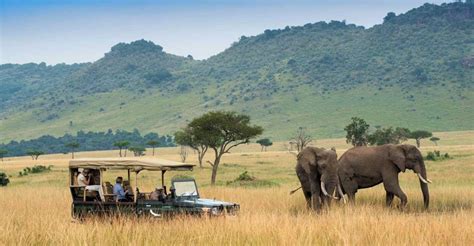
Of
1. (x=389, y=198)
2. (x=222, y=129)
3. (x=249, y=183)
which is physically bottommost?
(x=249, y=183)

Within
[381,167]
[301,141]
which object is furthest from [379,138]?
[381,167]

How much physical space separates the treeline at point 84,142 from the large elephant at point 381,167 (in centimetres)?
13662

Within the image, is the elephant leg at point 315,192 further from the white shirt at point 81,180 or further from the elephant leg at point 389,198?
the white shirt at point 81,180

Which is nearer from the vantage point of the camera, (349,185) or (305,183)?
(305,183)

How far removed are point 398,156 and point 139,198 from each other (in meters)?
8.74

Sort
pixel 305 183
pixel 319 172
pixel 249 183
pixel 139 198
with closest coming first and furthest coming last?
pixel 139 198
pixel 319 172
pixel 305 183
pixel 249 183

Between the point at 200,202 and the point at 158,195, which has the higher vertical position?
the point at 158,195

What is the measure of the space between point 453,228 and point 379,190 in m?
14.8

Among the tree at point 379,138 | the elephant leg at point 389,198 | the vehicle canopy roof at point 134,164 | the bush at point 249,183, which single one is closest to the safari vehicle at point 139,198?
the vehicle canopy roof at point 134,164

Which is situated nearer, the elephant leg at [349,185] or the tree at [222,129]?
the elephant leg at [349,185]

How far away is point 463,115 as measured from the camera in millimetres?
153875

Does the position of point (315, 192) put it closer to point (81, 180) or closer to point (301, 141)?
point (81, 180)

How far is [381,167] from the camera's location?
22.3m

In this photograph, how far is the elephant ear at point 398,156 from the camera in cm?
2164
